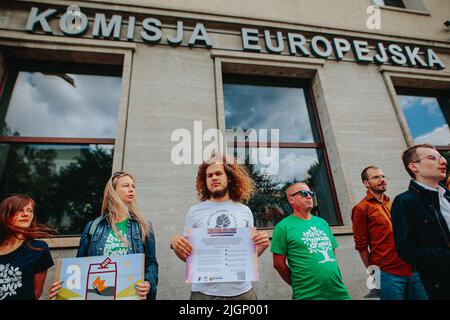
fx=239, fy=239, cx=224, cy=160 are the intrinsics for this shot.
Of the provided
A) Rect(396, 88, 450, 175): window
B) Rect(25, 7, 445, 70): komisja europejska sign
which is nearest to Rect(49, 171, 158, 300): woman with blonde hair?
Rect(25, 7, 445, 70): komisja europejska sign

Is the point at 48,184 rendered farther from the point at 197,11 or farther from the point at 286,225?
the point at 197,11

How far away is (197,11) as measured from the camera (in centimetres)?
515

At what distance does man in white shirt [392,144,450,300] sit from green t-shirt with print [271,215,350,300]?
0.67m

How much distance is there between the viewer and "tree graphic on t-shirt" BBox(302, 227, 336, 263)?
8.21 feet

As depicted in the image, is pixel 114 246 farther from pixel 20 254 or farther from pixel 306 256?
pixel 306 256

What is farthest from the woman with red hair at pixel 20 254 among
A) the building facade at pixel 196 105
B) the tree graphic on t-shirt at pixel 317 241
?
the tree graphic on t-shirt at pixel 317 241

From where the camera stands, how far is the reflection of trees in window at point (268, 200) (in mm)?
4242

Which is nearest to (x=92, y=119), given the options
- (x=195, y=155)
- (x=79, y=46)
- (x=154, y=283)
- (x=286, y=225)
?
(x=79, y=46)

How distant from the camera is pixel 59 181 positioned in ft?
13.6

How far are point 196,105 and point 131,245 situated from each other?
2.87 metres

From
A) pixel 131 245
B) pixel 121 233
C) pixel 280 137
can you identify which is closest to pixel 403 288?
pixel 131 245

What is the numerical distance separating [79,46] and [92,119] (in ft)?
4.51

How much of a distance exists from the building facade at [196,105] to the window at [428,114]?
0.03 m

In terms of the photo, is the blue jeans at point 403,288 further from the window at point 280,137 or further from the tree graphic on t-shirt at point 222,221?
the tree graphic on t-shirt at point 222,221
